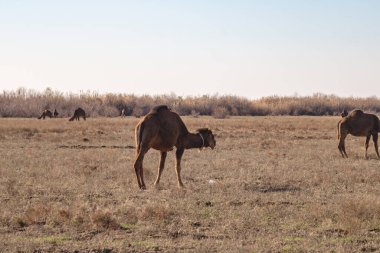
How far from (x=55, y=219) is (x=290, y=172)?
33.2 ft

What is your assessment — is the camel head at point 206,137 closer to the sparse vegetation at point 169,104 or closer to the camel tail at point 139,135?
the camel tail at point 139,135

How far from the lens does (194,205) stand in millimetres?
13578

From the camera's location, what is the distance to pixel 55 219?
11.6m

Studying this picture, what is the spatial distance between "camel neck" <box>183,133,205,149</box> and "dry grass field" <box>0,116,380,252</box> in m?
1.10

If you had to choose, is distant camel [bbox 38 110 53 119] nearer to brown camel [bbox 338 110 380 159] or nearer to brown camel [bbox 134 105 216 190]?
brown camel [bbox 338 110 380 159]

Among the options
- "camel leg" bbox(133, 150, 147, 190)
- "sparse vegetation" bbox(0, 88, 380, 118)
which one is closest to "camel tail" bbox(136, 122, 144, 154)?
"camel leg" bbox(133, 150, 147, 190)

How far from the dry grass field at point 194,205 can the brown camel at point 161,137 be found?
0.71m

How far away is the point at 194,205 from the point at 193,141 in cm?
456

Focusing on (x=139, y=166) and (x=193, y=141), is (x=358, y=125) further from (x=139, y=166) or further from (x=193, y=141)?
(x=139, y=166)

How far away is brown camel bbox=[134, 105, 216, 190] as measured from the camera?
16.2m

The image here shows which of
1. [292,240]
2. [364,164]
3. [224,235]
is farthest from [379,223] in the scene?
[364,164]

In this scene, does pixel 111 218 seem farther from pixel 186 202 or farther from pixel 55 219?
pixel 186 202

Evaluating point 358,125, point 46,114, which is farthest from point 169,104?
point 358,125

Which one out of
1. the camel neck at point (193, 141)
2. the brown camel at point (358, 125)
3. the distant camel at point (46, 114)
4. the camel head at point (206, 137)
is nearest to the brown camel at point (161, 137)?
the camel neck at point (193, 141)
